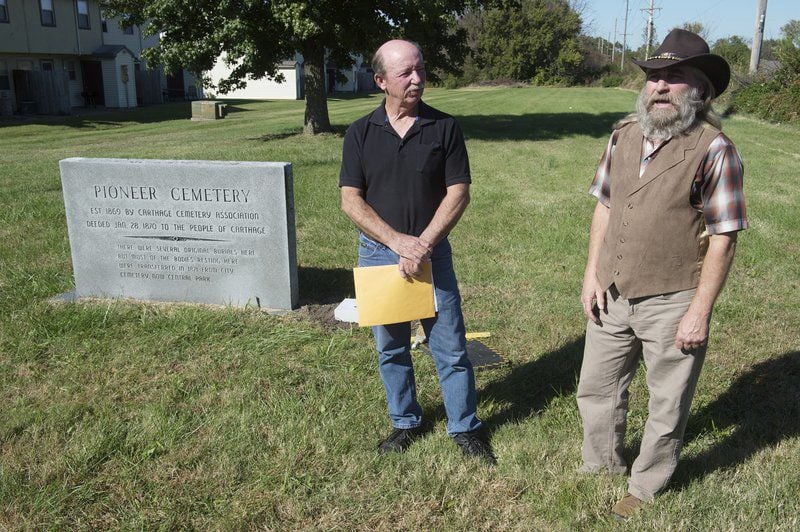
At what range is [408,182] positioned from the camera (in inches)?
127

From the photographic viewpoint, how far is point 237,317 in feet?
17.5

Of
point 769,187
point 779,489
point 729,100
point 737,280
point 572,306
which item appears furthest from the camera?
point 729,100

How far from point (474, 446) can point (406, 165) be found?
57.1 inches

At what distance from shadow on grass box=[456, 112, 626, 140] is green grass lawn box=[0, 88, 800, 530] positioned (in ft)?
37.6

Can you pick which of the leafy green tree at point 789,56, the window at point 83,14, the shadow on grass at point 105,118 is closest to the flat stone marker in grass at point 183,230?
the shadow on grass at point 105,118

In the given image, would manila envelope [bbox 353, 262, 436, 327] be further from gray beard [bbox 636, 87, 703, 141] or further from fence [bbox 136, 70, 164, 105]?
fence [bbox 136, 70, 164, 105]

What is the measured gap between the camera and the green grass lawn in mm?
3186

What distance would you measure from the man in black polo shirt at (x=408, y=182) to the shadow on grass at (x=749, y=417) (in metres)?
1.32

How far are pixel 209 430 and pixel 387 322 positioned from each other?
4.05 feet

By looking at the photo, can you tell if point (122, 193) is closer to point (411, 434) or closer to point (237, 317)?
point (237, 317)

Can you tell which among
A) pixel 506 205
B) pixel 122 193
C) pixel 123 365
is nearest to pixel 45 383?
pixel 123 365

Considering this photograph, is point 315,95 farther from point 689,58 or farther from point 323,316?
point 689,58

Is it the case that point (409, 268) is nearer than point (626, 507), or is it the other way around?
point (626, 507)

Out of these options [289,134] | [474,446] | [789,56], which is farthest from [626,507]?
[789,56]
